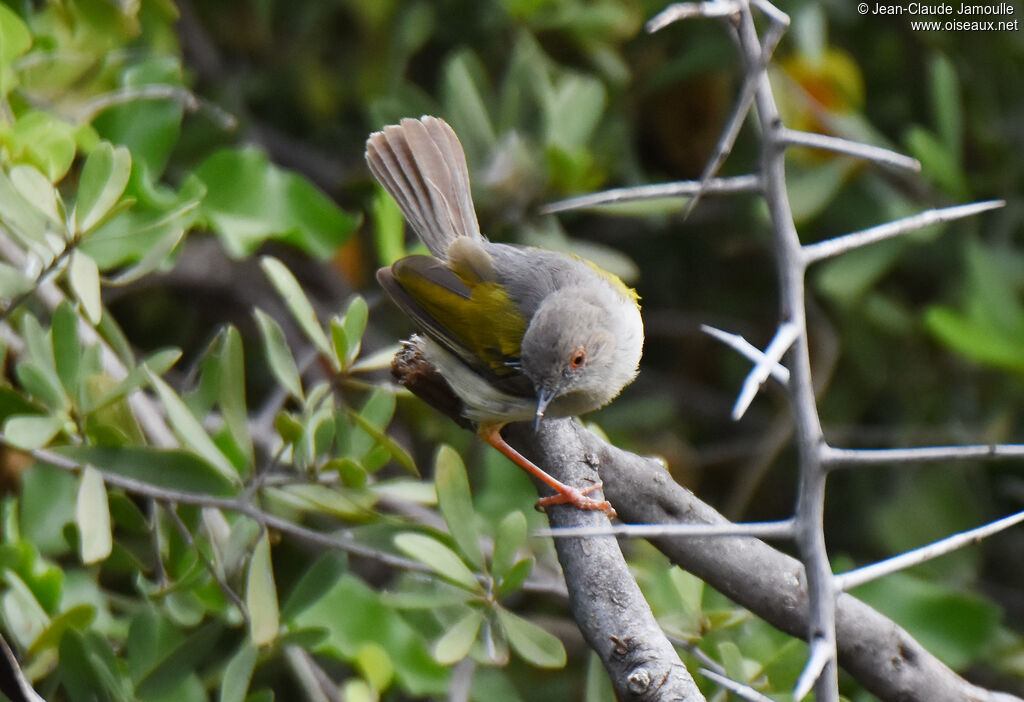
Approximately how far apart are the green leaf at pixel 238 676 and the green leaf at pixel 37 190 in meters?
0.98

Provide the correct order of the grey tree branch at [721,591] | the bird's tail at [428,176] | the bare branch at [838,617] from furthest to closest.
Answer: the bird's tail at [428,176], the bare branch at [838,617], the grey tree branch at [721,591]

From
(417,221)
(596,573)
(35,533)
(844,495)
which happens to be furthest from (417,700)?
(844,495)

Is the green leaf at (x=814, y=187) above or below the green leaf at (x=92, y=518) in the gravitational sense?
above

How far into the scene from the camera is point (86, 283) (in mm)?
2158

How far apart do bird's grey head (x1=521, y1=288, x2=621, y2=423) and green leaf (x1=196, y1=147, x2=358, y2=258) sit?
0.69 metres

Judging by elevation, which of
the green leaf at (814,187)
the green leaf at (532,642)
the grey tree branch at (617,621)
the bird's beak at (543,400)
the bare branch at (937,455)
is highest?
the bare branch at (937,455)

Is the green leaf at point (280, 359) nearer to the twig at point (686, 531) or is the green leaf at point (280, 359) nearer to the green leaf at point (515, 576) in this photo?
the green leaf at point (515, 576)

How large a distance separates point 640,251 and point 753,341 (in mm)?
633

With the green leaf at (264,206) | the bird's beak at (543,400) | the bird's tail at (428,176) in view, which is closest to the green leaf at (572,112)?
the bird's tail at (428,176)

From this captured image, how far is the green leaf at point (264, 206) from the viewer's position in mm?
3064

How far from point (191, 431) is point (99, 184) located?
0.56m

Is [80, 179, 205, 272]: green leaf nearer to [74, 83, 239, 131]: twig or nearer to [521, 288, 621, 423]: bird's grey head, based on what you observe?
[74, 83, 239, 131]: twig

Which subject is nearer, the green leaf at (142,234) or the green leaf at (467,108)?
the green leaf at (142,234)

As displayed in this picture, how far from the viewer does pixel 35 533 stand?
275 centimetres
